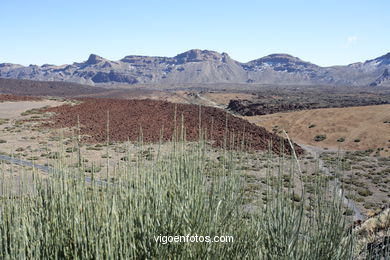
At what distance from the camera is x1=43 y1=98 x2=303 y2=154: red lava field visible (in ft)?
74.9

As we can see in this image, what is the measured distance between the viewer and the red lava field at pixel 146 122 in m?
22.8

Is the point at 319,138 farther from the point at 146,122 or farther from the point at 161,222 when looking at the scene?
the point at 161,222

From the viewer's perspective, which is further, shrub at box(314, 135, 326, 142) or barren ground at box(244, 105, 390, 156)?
shrub at box(314, 135, 326, 142)

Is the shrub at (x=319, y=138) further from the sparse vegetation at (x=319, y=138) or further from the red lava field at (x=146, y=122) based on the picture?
the red lava field at (x=146, y=122)

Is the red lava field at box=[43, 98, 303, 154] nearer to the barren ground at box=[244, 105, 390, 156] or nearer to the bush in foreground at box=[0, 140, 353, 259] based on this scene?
the barren ground at box=[244, 105, 390, 156]

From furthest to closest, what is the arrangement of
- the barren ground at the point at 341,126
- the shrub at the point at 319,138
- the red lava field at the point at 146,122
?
the shrub at the point at 319,138 < the barren ground at the point at 341,126 < the red lava field at the point at 146,122

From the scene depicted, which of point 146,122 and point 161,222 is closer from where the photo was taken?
point 161,222

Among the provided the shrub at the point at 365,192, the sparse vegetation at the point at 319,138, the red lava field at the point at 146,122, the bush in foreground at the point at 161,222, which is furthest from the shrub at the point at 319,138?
the bush in foreground at the point at 161,222

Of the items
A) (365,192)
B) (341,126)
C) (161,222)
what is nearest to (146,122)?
(365,192)

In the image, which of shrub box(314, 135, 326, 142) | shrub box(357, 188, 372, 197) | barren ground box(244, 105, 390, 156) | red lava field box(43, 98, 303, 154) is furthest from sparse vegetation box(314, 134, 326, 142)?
shrub box(357, 188, 372, 197)

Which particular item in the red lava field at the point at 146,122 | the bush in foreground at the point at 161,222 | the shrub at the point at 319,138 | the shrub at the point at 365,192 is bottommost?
the shrub at the point at 365,192

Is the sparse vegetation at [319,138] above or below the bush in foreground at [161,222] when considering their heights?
below

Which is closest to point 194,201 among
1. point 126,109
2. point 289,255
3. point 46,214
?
point 289,255

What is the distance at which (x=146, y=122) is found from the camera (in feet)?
86.2
